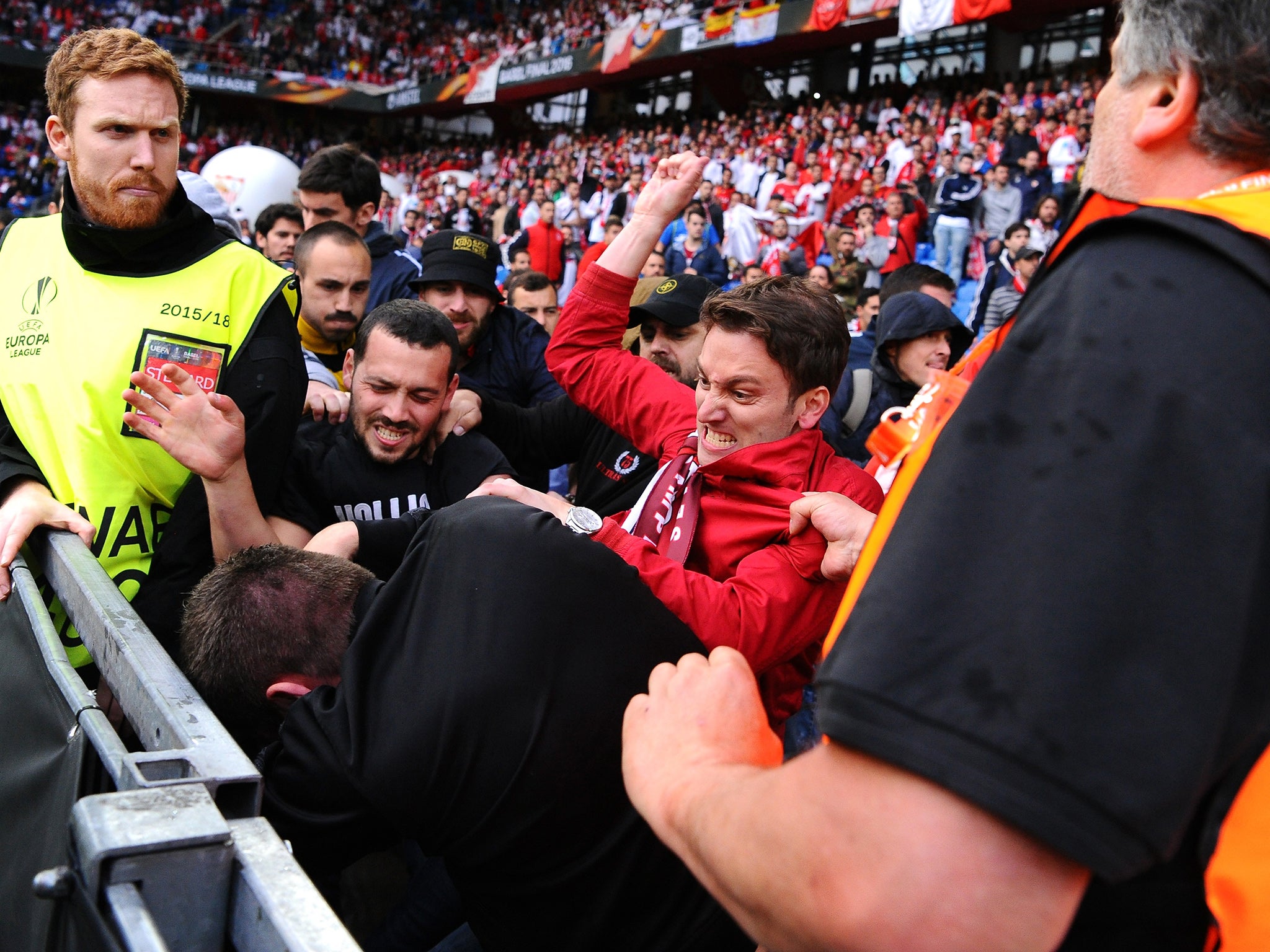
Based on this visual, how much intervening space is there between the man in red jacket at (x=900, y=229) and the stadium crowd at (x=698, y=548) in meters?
8.68

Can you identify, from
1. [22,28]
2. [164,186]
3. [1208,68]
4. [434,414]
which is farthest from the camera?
[22,28]

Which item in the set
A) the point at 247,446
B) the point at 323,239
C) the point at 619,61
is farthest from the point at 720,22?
the point at 247,446

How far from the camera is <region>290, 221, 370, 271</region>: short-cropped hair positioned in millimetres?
3953

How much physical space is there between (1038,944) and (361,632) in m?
1.01

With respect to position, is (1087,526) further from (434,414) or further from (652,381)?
(434,414)

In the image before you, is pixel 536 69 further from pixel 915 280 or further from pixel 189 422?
pixel 189 422

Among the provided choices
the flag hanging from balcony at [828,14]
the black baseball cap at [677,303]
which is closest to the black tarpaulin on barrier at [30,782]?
the black baseball cap at [677,303]

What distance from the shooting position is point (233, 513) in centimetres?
232

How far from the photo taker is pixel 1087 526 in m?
0.71

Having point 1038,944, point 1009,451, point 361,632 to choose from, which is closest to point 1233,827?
point 1038,944

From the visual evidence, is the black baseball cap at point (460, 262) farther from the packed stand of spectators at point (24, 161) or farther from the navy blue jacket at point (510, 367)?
the packed stand of spectators at point (24, 161)

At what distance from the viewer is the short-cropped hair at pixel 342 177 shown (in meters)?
4.84

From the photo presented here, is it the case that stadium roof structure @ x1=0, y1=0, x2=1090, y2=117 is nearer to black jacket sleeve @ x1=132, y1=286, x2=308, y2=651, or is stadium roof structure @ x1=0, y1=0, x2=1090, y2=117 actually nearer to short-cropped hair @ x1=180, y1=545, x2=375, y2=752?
black jacket sleeve @ x1=132, y1=286, x2=308, y2=651

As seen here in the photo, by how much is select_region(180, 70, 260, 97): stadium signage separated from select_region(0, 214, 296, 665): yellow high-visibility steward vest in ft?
112
